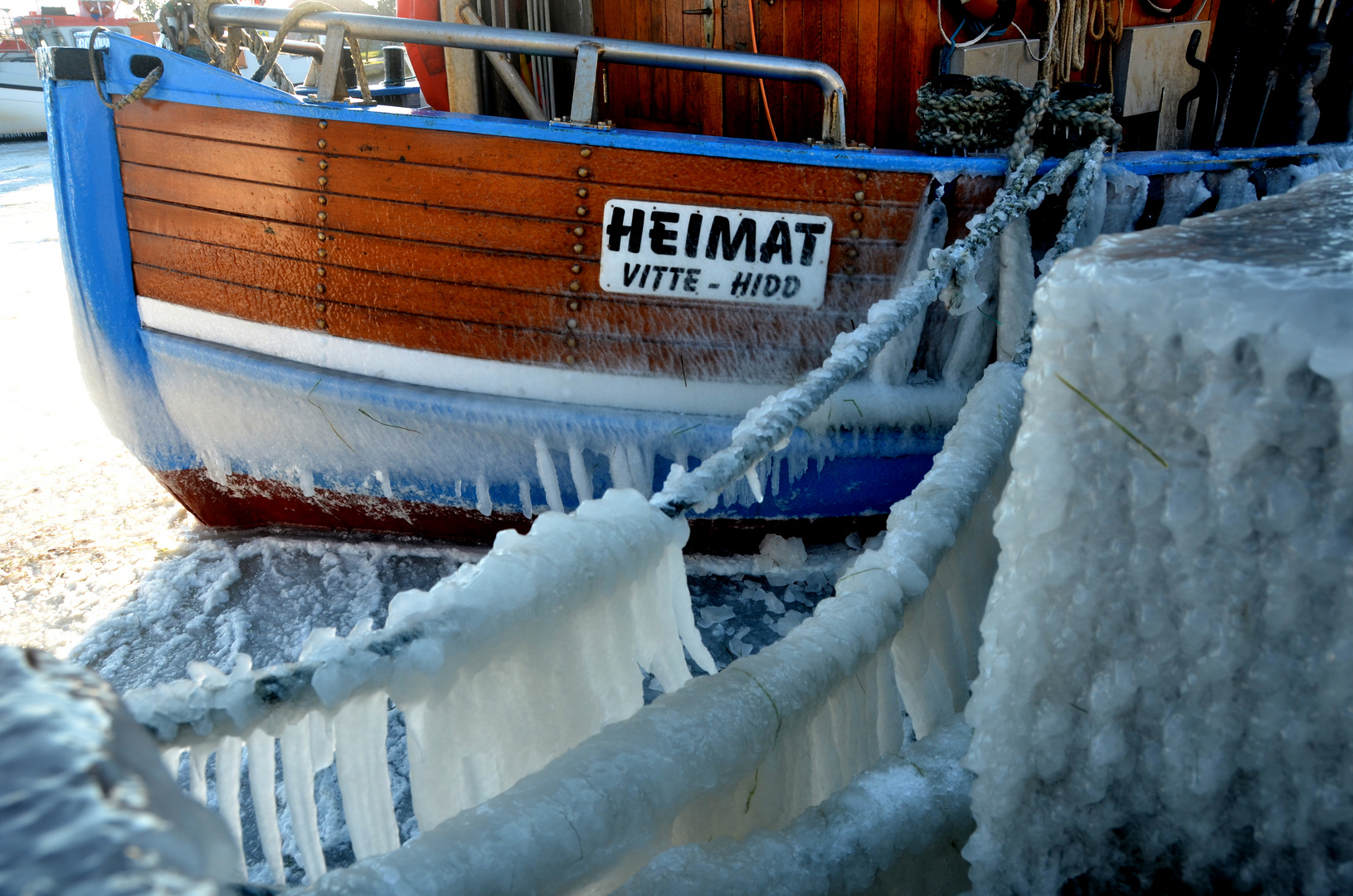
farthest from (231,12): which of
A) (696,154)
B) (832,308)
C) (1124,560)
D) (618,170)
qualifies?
Result: (1124,560)

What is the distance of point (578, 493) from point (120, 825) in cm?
309

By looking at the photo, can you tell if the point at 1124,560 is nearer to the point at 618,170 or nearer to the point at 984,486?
the point at 984,486

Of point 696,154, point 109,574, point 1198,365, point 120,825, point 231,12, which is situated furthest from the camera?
point 109,574

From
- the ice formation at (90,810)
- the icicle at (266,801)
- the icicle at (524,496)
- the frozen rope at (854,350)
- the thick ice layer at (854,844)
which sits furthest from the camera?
the icicle at (524,496)

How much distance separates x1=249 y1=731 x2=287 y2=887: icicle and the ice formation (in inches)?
24.7

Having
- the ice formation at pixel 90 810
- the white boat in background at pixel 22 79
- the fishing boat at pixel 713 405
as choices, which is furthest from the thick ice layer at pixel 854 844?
the white boat in background at pixel 22 79

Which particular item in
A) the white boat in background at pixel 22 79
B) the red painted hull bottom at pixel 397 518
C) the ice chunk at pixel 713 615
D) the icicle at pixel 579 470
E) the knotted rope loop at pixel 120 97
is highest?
the white boat in background at pixel 22 79

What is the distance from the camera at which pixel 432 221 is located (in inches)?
125

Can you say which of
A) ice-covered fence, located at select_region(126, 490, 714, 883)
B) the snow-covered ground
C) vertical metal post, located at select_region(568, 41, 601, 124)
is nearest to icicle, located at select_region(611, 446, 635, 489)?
vertical metal post, located at select_region(568, 41, 601, 124)

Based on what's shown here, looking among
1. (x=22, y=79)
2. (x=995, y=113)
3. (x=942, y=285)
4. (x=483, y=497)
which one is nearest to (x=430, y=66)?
(x=483, y=497)

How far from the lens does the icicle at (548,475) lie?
337cm

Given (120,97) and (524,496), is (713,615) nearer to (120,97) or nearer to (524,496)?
(524,496)

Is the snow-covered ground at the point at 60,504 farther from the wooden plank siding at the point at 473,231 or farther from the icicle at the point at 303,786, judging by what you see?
the icicle at the point at 303,786

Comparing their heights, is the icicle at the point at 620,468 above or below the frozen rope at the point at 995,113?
below
